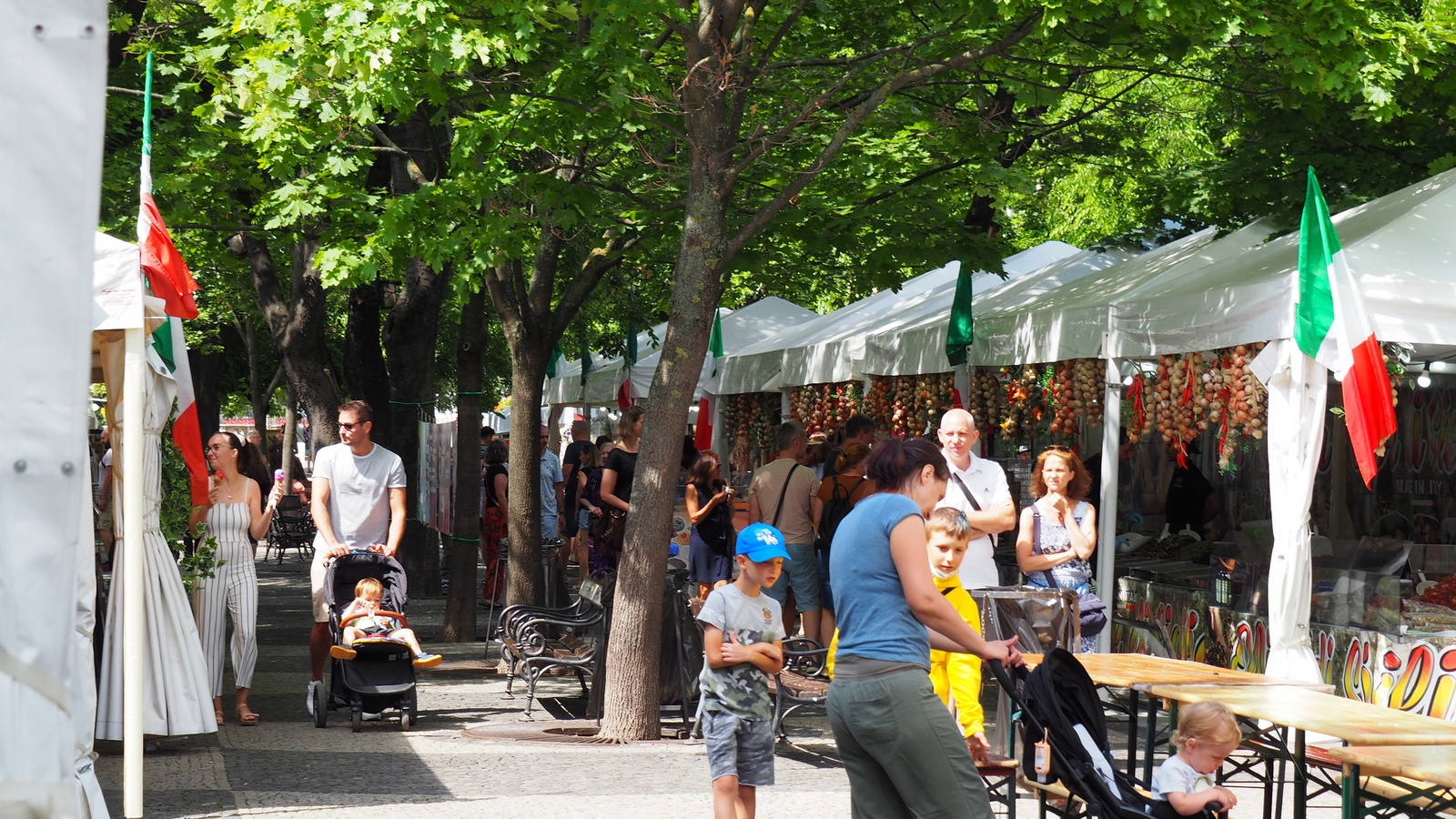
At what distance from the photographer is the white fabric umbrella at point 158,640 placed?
780 centimetres

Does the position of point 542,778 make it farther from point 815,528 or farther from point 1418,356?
point 1418,356

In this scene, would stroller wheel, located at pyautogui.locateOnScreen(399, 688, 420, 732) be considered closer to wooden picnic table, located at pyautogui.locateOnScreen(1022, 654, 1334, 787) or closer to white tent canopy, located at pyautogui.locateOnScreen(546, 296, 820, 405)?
wooden picnic table, located at pyautogui.locateOnScreen(1022, 654, 1334, 787)

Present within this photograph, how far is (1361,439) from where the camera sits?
7371 mm

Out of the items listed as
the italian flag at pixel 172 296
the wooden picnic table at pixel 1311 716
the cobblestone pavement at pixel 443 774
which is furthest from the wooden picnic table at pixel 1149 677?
the italian flag at pixel 172 296

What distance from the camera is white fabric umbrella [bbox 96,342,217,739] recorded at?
25.6ft

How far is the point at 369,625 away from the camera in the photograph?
8.91 meters

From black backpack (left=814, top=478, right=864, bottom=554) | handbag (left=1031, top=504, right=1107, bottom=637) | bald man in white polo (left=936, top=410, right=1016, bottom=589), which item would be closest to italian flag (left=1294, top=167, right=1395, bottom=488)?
handbag (left=1031, top=504, right=1107, bottom=637)

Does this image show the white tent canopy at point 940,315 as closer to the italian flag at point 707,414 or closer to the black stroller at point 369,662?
the italian flag at point 707,414

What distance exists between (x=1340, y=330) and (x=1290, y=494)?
1.00 m

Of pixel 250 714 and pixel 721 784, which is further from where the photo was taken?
pixel 250 714

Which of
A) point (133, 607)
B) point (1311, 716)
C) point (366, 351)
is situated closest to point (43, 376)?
point (133, 607)

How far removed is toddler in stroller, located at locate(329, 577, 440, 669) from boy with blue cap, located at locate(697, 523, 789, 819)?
11.9 ft

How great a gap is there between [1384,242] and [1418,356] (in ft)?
10.7

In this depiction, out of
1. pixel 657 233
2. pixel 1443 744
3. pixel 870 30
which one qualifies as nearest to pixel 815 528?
pixel 657 233
